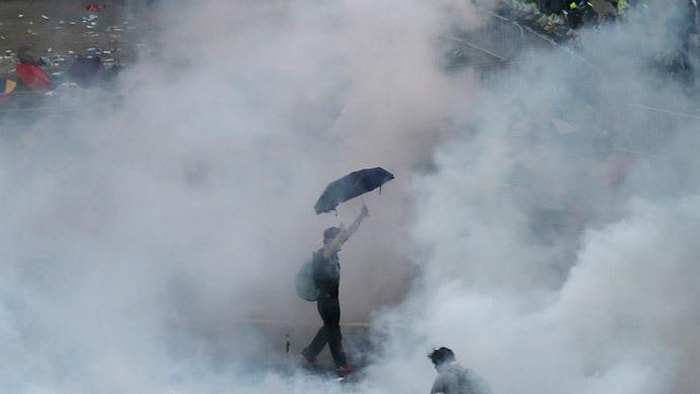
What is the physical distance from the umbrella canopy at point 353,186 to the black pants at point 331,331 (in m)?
0.66

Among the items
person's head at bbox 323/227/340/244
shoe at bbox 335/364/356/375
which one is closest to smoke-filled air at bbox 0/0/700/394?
shoe at bbox 335/364/356/375

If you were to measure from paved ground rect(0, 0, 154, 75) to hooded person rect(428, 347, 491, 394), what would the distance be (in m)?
7.42

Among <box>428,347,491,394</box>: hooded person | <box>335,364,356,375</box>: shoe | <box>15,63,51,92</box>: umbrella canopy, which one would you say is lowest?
<box>428,347,491,394</box>: hooded person

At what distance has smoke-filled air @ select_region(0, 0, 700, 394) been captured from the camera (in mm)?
6988

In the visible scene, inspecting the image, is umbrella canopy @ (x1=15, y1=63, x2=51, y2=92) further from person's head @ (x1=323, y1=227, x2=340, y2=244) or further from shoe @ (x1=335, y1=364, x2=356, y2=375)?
shoe @ (x1=335, y1=364, x2=356, y2=375)

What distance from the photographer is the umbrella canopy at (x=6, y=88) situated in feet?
36.9

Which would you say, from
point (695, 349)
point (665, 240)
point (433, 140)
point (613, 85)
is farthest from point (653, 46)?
point (695, 349)

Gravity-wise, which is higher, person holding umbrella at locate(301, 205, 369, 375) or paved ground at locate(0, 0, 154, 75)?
paved ground at locate(0, 0, 154, 75)

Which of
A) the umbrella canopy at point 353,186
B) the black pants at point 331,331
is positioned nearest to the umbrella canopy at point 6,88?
the umbrella canopy at point 353,186

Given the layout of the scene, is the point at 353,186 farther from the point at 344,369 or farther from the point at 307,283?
the point at 344,369

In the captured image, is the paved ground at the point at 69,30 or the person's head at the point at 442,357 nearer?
the person's head at the point at 442,357

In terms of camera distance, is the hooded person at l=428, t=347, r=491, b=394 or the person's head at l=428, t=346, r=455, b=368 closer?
the hooded person at l=428, t=347, r=491, b=394

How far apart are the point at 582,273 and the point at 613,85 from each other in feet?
10.1

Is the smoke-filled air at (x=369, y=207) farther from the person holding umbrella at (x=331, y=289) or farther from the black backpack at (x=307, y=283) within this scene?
the black backpack at (x=307, y=283)
